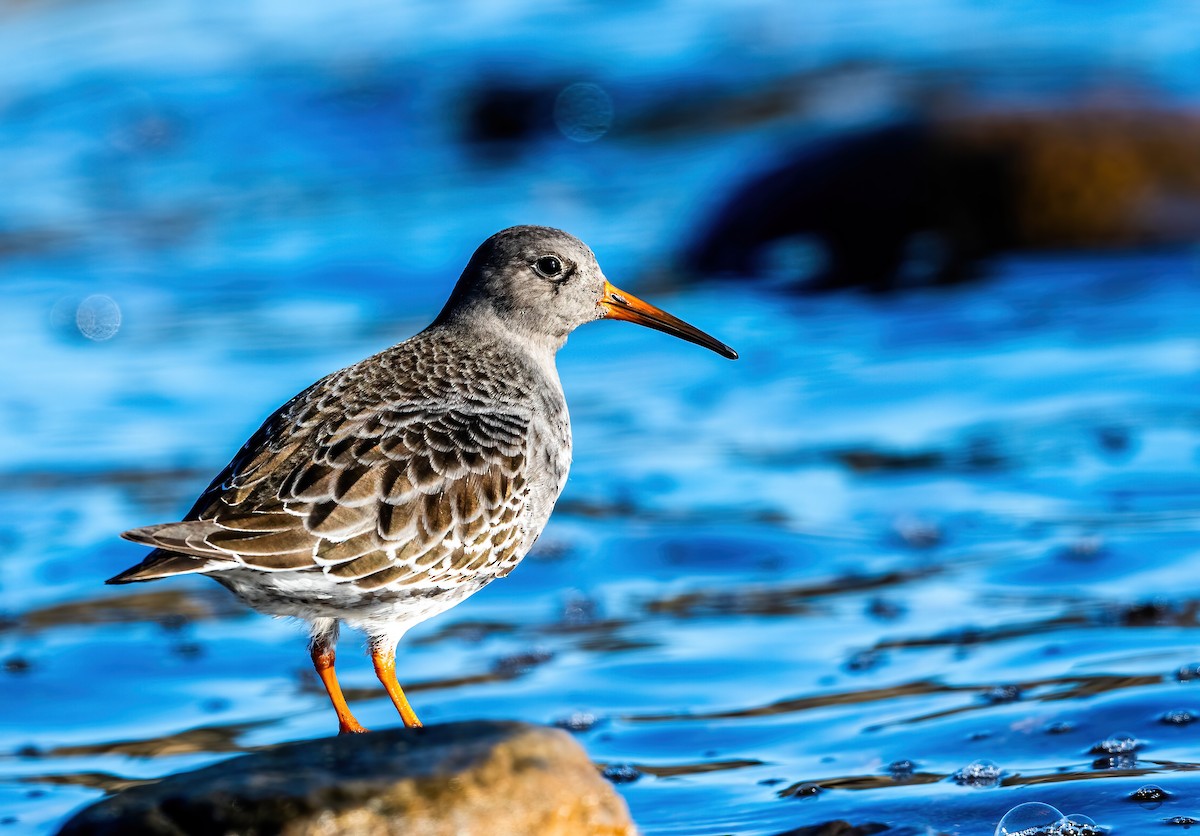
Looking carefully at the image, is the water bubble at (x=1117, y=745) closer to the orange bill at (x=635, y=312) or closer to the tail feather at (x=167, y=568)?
the orange bill at (x=635, y=312)

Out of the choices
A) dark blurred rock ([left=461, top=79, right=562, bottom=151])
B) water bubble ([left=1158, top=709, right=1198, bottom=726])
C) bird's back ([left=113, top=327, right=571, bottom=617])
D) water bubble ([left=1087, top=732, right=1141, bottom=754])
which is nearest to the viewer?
bird's back ([left=113, top=327, right=571, bottom=617])

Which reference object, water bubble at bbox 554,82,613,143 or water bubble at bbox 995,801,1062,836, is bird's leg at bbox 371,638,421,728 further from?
water bubble at bbox 554,82,613,143

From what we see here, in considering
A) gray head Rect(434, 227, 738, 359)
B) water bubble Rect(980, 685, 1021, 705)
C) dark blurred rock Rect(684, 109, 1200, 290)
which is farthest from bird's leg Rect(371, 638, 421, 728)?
dark blurred rock Rect(684, 109, 1200, 290)

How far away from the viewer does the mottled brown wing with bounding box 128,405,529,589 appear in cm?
570

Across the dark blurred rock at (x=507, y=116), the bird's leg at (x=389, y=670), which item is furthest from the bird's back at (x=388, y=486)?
the dark blurred rock at (x=507, y=116)

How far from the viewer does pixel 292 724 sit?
7.72m

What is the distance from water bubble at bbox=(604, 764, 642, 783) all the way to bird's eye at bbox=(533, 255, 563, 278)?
2010 mm

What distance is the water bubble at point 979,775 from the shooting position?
6523 mm

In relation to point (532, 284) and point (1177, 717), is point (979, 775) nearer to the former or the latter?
point (1177, 717)

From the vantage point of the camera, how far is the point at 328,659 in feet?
20.7

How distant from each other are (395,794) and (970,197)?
33.9 ft

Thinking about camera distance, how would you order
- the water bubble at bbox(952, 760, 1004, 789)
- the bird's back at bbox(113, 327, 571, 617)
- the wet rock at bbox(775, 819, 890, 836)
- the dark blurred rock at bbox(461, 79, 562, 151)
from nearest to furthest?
1. the bird's back at bbox(113, 327, 571, 617)
2. the wet rock at bbox(775, 819, 890, 836)
3. the water bubble at bbox(952, 760, 1004, 789)
4. the dark blurred rock at bbox(461, 79, 562, 151)

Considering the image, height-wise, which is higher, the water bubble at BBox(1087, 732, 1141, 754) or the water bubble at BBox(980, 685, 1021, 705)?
the water bubble at BBox(980, 685, 1021, 705)

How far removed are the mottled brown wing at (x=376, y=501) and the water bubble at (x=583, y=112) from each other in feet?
44.8
